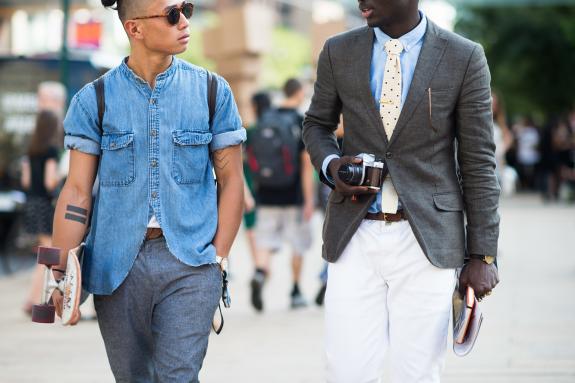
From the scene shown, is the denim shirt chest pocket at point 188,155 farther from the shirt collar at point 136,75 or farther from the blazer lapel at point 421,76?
the blazer lapel at point 421,76

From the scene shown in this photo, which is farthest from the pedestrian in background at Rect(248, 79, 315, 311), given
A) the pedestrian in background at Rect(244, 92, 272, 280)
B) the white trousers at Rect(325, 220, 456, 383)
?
the white trousers at Rect(325, 220, 456, 383)

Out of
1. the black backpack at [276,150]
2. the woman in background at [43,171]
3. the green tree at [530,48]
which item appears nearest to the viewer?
the black backpack at [276,150]

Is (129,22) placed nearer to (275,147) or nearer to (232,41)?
(275,147)

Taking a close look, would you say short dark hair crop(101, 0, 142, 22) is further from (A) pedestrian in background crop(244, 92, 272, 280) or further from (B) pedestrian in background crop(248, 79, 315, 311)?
(A) pedestrian in background crop(244, 92, 272, 280)

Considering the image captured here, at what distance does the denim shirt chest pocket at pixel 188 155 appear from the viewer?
14.4 ft

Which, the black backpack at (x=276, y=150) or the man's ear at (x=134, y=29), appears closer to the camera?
the man's ear at (x=134, y=29)

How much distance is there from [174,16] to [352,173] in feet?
2.77

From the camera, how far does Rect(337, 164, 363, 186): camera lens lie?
14.1ft

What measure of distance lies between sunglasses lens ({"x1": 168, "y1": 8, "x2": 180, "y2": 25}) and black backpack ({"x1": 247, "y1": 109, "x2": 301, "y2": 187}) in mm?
5653

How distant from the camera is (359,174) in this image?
14.1 feet

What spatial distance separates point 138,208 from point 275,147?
5769 millimetres

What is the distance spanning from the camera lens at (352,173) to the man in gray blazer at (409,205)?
19 millimetres

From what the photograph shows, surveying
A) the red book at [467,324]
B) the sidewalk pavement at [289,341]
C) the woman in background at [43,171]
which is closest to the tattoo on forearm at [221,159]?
the red book at [467,324]

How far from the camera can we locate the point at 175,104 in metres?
4.43
